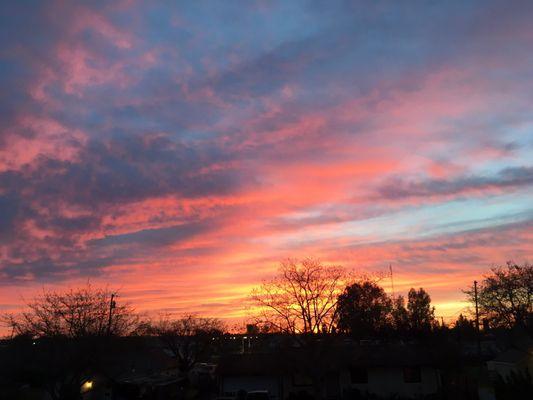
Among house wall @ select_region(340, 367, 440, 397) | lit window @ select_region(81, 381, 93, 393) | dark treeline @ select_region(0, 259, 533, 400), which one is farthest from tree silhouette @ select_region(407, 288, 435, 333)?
lit window @ select_region(81, 381, 93, 393)

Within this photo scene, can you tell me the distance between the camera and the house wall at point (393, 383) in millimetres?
42375

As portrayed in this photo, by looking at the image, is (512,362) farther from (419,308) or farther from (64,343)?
(419,308)

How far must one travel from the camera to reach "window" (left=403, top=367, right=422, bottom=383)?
42.7 meters

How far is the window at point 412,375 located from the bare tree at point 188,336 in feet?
97.1

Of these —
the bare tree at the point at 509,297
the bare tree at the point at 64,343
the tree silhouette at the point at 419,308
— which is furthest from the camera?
the tree silhouette at the point at 419,308

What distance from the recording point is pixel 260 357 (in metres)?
45.5

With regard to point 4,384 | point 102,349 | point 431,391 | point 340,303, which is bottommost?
point 431,391

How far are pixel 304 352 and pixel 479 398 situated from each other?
45.2 feet

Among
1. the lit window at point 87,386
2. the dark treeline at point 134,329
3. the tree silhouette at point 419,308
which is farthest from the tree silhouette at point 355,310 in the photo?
the tree silhouette at point 419,308

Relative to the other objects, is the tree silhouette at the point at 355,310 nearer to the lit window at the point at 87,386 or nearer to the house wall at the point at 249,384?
the house wall at the point at 249,384

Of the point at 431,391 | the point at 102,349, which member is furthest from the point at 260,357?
the point at 102,349

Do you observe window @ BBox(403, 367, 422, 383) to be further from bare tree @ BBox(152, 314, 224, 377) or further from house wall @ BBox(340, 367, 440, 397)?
bare tree @ BBox(152, 314, 224, 377)

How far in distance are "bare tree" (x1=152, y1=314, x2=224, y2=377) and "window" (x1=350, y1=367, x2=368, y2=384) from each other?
84.6 ft

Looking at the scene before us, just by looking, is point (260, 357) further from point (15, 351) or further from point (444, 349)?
point (15, 351)
